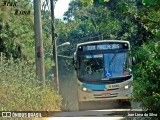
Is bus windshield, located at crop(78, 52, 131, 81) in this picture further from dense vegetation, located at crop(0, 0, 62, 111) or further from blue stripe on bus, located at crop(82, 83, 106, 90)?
dense vegetation, located at crop(0, 0, 62, 111)

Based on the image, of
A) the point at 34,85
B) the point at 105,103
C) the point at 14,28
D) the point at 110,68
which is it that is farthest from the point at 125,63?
the point at 14,28

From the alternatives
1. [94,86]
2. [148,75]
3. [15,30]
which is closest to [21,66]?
[94,86]

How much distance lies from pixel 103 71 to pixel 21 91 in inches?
49.5

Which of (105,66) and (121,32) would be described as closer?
(121,32)

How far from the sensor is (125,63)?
471 cm

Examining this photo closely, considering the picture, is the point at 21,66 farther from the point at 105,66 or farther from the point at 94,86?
the point at 105,66

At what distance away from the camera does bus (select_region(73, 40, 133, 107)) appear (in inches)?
192

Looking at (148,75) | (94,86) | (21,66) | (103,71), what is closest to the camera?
(148,75)

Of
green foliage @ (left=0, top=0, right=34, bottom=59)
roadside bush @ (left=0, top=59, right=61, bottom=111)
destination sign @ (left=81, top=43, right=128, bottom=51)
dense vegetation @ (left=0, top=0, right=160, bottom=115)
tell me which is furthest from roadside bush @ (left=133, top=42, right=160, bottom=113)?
green foliage @ (left=0, top=0, right=34, bottom=59)

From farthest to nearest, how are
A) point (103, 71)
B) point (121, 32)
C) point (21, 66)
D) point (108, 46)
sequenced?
point (21, 66) < point (108, 46) < point (103, 71) < point (121, 32)

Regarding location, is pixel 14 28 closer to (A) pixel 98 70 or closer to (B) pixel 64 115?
(A) pixel 98 70

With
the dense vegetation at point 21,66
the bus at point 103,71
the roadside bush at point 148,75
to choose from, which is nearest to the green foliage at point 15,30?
the dense vegetation at point 21,66

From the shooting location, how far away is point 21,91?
5348 mm

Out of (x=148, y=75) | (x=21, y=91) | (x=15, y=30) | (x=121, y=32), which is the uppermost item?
(x=15, y=30)
